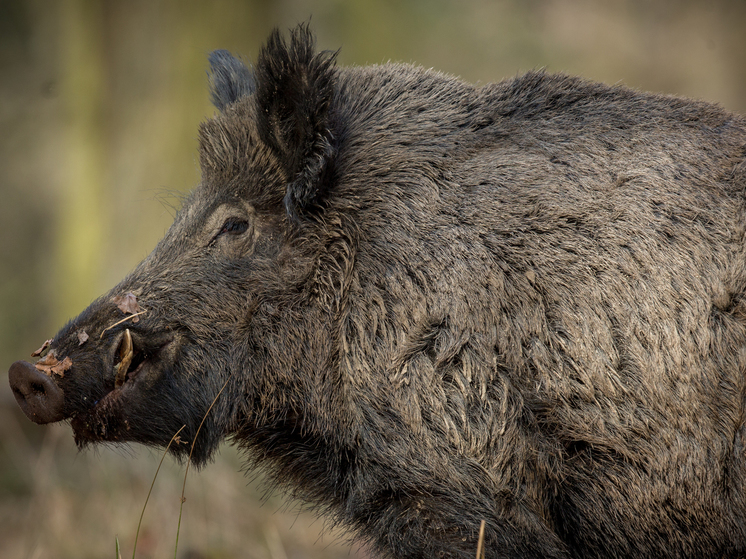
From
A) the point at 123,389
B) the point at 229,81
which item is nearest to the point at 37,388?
the point at 123,389

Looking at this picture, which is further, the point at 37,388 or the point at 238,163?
the point at 238,163

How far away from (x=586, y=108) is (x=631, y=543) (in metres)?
1.91

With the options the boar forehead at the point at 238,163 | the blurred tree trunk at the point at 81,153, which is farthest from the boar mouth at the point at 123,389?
the blurred tree trunk at the point at 81,153

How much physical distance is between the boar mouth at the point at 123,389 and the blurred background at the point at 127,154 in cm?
185

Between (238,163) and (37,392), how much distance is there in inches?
53.8

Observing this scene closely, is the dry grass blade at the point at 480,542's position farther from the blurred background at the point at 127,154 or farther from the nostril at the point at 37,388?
the blurred background at the point at 127,154

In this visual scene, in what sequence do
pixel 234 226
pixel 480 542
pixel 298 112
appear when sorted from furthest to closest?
pixel 234 226 → pixel 298 112 → pixel 480 542

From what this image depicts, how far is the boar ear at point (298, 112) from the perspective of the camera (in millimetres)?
3180

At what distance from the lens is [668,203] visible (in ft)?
9.68

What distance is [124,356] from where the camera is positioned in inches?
121

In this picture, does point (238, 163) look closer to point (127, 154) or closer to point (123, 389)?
point (123, 389)

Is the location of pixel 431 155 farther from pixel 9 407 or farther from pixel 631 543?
pixel 9 407

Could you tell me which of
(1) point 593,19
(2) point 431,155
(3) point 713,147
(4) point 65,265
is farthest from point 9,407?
(1) point 593,19

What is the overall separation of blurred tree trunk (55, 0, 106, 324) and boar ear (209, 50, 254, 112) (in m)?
4.23
